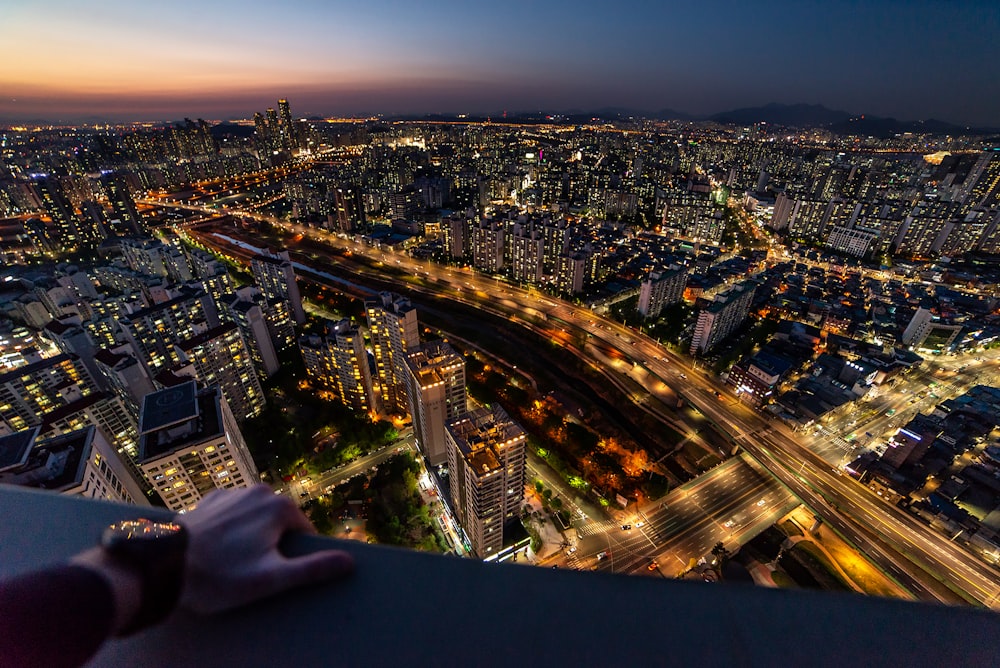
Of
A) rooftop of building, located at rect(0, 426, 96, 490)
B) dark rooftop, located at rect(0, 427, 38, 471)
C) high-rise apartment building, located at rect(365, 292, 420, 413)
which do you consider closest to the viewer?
rooftop of building, located at rect(0, 426, 96, 490)

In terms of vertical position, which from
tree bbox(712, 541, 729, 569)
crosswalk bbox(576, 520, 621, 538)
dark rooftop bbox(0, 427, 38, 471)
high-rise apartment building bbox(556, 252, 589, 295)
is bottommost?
crosswalk bbox(576, 520, 621, 538)

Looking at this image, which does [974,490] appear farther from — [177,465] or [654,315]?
[177,465]

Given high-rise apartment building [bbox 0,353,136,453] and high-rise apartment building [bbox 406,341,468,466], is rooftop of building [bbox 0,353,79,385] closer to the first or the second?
high-rise apartment building [bbox 0,353,136,453]

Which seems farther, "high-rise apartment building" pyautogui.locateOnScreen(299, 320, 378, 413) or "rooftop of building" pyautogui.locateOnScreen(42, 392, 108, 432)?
"high-rise apartment building" pyautogui.locateOnScreen(299, 320, 378, 413)

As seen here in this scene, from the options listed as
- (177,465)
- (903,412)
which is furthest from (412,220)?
(903,412)

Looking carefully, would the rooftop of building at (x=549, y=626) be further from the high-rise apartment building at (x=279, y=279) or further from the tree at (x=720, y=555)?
the high-rise apartment building at (x=279, y=279)

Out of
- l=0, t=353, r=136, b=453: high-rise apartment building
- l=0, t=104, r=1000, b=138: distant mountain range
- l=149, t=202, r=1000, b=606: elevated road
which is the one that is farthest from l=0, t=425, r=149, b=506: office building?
l=0, t=104, r=1000, b=138: distant mountain range

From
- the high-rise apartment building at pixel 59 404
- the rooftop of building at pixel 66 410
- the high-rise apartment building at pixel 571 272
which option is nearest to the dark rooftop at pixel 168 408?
the rooftop of building at pixel 66 410
